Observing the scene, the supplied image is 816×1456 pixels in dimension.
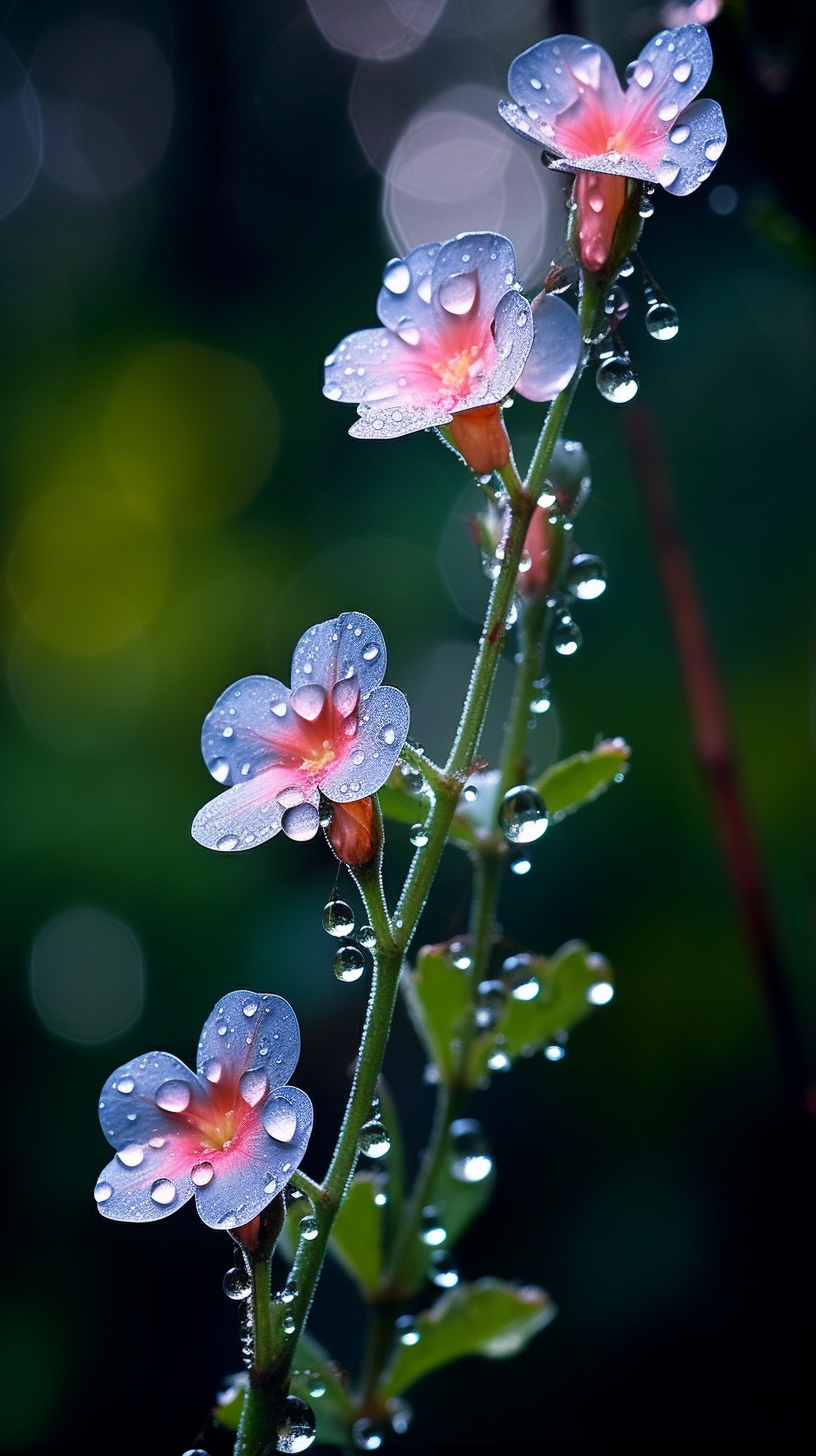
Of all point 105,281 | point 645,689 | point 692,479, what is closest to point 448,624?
point 645,689

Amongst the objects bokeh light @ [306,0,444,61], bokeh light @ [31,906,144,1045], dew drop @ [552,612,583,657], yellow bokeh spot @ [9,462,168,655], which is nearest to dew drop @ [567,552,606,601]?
dew drop @ [552,612,583,657]

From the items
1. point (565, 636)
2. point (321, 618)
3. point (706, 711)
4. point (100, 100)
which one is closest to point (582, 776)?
point (565, 636)

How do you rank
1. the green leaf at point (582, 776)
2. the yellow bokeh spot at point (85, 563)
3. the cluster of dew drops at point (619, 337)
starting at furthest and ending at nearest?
the yellow bokeh spot at point (85, 563) < the green leaf at point (582, 776) < the cluster of dew drops at point (619, 337)

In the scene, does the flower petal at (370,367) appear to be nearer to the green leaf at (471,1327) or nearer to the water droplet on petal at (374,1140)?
the water droplet on petal at (374,1140)

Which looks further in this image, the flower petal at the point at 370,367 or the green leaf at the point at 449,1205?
the green leaf at the point at 449,1205

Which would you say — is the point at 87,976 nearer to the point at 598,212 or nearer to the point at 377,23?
the point at 598,212

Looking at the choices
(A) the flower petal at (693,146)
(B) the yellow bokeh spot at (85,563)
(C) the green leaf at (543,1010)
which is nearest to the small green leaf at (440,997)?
(C) the green leaf at (543,1010)

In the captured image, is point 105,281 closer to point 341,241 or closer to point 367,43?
point 341,241
